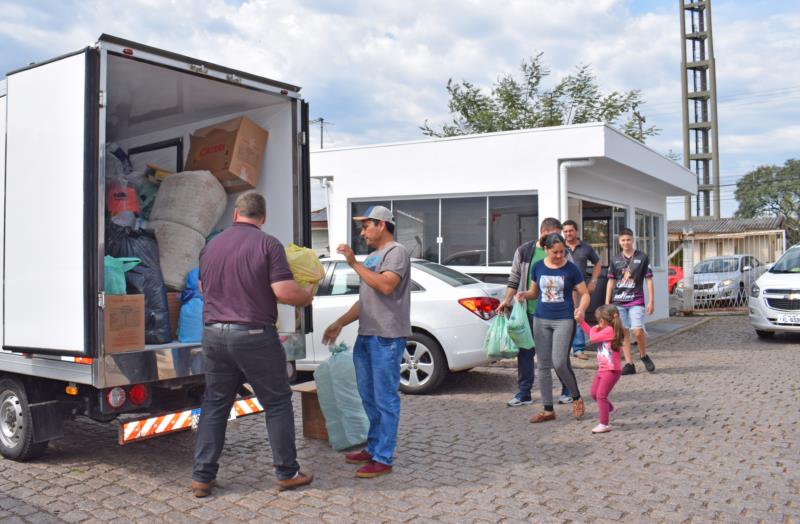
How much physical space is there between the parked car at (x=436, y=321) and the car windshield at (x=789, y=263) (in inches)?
291

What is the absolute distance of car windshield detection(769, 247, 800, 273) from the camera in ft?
42.4

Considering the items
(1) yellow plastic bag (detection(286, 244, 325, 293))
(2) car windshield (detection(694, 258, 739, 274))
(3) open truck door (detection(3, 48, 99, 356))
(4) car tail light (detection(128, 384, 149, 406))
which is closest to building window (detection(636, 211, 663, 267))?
(2) car windshield (detection(694, 258, 739, 274))

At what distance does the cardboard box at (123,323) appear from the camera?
4484 millimetres

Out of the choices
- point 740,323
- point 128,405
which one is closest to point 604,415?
point 128,405

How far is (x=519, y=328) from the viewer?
271 inches

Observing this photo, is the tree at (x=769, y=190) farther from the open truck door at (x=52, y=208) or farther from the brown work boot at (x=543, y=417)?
the open truck door at (x=52, y=208)

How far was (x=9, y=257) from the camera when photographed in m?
5.01

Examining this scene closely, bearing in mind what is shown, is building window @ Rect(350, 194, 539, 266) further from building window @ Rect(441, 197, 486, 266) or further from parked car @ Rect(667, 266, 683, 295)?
parked car @ Rect(667, 266, 683, 295)

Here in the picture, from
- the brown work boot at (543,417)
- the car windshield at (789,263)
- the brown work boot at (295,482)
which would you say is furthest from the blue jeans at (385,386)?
the car windshield at (789,263)

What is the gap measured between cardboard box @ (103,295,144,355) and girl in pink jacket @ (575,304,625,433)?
3613mm

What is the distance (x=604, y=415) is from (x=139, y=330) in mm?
3770

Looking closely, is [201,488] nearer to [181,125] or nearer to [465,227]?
[181,125]

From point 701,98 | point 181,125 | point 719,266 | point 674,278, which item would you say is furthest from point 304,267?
point 701,98

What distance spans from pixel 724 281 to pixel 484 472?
1752cm
